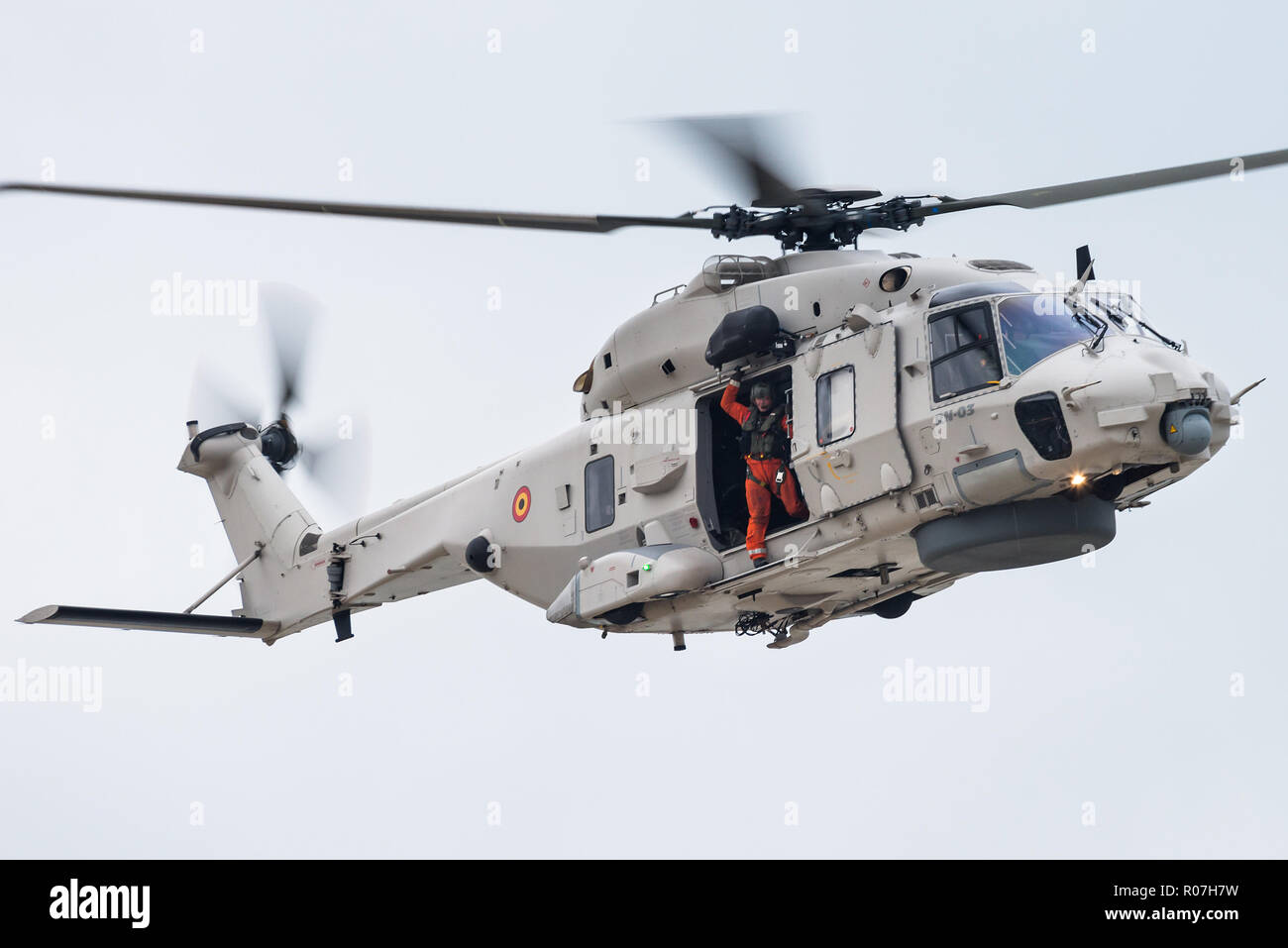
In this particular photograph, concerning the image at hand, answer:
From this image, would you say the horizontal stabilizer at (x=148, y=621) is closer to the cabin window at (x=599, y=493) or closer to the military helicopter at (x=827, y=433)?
the military helicopter at (x=827, y=433)

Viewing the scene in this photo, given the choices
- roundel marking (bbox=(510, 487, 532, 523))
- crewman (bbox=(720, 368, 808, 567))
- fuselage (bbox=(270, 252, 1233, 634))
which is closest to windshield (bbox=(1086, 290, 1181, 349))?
fuselage (bbox=(270, 252, 1233, 634))

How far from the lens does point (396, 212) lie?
14.3 m

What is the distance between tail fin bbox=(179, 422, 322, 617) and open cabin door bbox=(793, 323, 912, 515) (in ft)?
24.9

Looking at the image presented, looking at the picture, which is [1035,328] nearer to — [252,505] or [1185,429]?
[1185,429]

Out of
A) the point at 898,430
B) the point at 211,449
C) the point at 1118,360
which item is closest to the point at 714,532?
the point at 898,430

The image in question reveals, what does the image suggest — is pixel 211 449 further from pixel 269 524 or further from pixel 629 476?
pixel 629 476

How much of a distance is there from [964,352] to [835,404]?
1.16 metres

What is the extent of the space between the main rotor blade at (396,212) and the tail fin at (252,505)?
5564 mm

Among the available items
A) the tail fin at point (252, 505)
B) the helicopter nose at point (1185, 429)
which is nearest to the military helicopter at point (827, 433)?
the helicopter nose at point (1185, 429)

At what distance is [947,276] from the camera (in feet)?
44.5

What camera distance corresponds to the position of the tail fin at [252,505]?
1936cm

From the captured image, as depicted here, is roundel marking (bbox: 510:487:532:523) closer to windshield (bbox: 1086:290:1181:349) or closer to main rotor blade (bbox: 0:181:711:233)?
main rotor blade (bbox: 0:181:711:233)

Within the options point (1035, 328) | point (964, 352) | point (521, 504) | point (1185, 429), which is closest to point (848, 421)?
point (964, 352)

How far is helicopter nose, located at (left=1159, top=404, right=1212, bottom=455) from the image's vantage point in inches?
471
